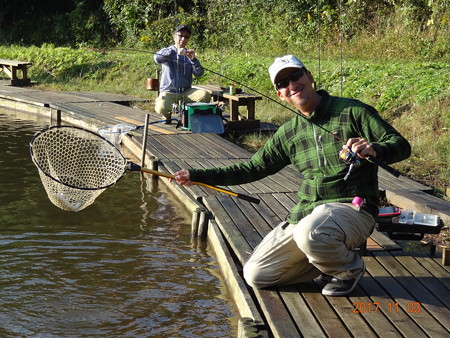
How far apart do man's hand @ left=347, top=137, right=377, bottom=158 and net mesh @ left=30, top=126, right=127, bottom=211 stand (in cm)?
156

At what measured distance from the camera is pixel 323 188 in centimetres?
466

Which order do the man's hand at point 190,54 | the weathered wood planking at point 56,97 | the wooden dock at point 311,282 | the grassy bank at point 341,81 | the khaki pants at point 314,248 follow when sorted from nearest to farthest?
the wooden dock at point 311,282
the khaki pants at point 314,248
the grassy bank at point 341,81
the man's hand at point 190,54
the weathered wood planking at point 56,97

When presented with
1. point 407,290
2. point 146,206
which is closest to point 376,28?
point 146,206

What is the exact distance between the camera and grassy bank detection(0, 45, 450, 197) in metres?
9.62

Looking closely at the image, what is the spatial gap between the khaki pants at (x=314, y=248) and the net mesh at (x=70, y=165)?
1.09 m

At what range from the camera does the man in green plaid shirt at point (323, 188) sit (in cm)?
445

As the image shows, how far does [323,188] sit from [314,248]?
0.41 m

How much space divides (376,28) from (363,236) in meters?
13.3

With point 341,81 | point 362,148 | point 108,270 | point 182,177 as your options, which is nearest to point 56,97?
point 341,81

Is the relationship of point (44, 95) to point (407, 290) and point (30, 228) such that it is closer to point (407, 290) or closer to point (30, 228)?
point (30, 228)

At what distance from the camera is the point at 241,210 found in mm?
6930

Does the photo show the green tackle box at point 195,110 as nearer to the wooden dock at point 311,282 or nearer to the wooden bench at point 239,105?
the wooden bench at point 239,105
